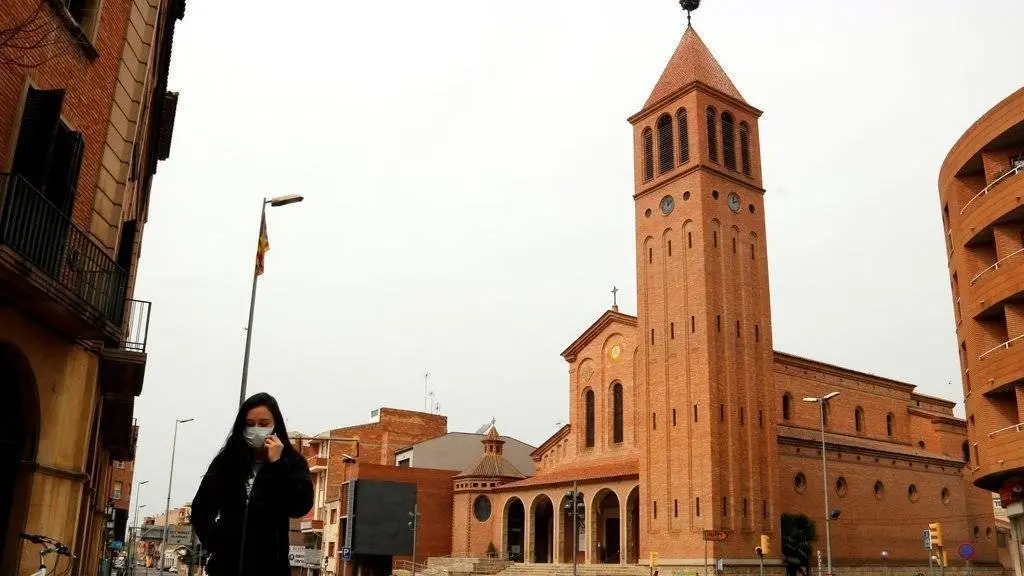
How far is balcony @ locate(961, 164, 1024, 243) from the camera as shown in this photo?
907 inches

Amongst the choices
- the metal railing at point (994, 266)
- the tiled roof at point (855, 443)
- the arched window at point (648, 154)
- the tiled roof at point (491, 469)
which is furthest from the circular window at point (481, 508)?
the metal railing at point (994, 266)

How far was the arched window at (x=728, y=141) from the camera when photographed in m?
45.6

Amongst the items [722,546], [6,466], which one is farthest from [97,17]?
[722,546]

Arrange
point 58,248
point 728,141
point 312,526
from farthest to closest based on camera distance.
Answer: point 312,526, point 728,141, point 58,248

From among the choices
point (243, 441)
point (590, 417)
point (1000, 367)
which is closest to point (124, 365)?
point (243, 441)

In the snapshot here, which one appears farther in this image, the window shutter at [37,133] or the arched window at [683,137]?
the arched window at [683,137]

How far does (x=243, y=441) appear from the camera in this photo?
4395mm

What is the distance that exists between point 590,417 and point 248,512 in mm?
47522

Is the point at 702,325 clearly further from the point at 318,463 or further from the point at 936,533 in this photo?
the point at 318,463

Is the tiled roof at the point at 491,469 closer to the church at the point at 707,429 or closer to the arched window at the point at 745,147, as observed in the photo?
the church at the point at 707,429

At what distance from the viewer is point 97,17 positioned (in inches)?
446

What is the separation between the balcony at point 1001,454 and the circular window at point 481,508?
111ft

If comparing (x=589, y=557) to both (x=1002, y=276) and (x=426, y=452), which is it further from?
(x=1002, y=276)

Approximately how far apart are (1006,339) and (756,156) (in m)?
23.8
